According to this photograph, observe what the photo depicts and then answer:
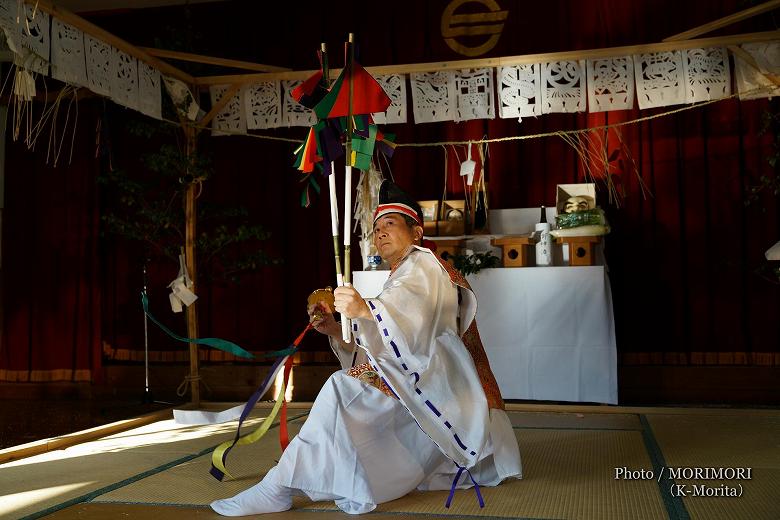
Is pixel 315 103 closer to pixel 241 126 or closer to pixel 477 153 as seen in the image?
pixel 241 126

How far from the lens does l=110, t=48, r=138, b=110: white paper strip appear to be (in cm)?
424

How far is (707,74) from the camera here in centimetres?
452

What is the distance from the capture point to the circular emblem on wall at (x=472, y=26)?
5.67 meters

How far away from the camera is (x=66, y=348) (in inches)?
243

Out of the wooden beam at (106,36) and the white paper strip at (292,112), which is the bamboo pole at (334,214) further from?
the white paper strip at (292,112)

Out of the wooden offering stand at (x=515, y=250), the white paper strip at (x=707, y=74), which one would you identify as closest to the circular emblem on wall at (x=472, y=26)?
the white paper strip at (x=707, y=74)

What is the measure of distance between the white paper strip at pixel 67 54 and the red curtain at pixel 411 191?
54.1 inches

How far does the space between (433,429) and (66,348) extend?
15.2 feet

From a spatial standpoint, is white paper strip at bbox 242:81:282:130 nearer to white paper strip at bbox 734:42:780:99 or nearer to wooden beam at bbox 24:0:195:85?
wooden beam at bbox 24:0:195:85

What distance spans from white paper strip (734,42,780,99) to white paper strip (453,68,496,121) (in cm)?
145

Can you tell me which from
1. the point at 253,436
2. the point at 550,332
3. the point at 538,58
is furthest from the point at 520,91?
the point at 253,436

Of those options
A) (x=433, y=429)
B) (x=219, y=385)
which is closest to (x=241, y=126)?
(x=219, y=385)

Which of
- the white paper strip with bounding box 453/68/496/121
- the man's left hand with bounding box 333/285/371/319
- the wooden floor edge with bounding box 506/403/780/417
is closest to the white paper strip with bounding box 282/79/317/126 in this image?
the white paper strip with bounding box 453/68/496/121

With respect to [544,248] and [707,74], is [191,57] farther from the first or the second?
[707,74]
